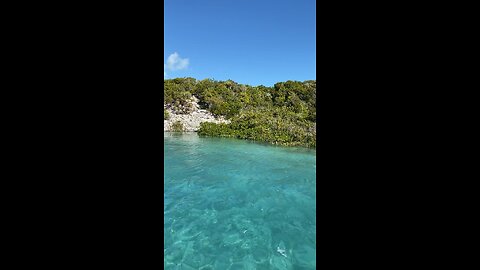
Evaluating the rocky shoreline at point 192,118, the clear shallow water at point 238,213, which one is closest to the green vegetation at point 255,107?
the rocky shoreline at point 192,118

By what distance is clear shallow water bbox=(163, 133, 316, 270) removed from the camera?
5.20m

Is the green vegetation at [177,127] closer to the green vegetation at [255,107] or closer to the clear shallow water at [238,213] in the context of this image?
the green vegetation at [255,107]

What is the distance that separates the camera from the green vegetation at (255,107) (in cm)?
2077

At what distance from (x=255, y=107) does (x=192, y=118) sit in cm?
660

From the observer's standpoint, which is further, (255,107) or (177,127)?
(255,107)

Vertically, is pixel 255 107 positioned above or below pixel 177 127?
above

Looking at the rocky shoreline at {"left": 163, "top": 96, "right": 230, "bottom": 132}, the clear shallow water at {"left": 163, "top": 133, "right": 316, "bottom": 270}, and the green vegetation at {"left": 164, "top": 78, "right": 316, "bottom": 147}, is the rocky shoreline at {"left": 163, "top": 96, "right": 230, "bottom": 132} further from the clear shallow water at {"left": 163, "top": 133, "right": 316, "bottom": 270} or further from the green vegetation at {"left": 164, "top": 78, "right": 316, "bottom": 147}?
the clear shallow water at {"left": 163, "top": 133, "right": 316, "bottom": 270}

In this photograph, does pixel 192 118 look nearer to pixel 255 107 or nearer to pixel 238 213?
pixel 255 107

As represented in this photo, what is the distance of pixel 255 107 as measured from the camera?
88.9 feet

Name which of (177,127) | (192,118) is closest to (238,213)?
(177,127)
